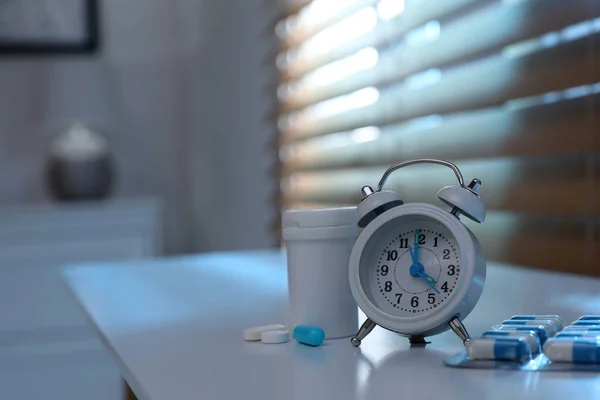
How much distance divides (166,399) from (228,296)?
57 centimetres

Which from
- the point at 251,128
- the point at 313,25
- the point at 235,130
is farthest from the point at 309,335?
the point at 235,130

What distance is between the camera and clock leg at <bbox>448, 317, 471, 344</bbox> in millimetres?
681

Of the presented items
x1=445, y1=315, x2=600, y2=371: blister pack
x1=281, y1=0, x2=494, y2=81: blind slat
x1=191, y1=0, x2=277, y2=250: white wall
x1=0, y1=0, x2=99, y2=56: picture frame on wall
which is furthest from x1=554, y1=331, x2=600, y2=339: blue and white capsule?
x1=0, y1=0, x2=99, y2=56: picture frame on wall

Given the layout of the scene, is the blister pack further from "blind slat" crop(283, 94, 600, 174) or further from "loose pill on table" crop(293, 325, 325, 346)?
"blind slat" crop(283, 94, 600, 174)

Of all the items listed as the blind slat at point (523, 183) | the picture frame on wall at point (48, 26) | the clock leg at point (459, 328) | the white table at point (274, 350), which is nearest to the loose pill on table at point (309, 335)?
the white table at point (274, 350)

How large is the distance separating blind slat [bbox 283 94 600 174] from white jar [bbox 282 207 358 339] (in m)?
0.62

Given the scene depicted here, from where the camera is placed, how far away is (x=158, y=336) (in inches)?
33.0

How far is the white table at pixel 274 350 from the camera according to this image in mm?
576

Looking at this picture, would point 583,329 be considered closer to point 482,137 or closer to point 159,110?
point 482,137

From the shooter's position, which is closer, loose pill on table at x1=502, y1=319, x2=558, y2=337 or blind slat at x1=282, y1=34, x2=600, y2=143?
loose pill on table at x1=502, y1=319, x2=558, y2=337

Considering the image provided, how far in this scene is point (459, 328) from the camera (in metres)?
0.68

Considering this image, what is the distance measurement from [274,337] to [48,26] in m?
2.66

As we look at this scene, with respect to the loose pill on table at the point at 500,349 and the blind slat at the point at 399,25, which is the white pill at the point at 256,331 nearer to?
the loose pill on table at the point at 500,349

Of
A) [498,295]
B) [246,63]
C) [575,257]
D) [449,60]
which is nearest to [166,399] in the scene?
[498,295]
